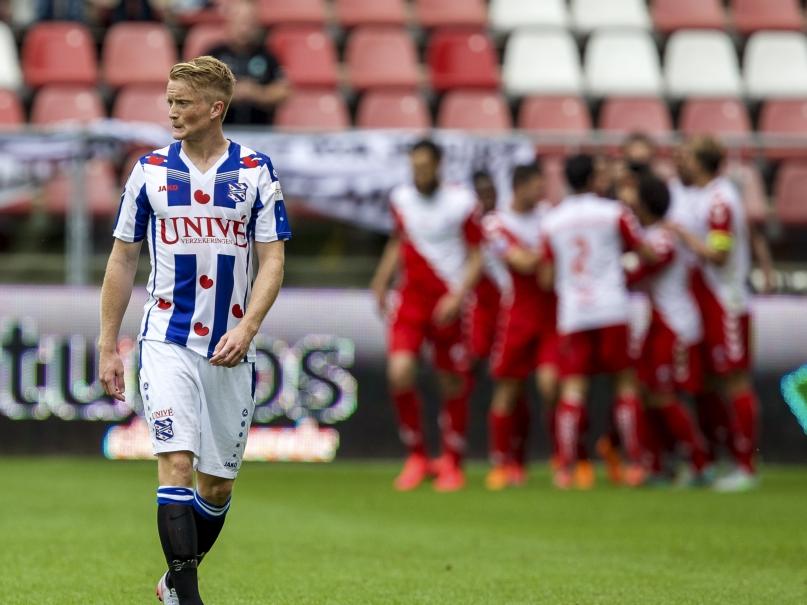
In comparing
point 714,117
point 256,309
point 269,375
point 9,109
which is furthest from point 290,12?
point 256,309

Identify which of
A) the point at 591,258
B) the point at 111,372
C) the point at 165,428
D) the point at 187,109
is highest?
the point at 187,109

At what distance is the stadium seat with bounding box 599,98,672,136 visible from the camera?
1619 centimetres

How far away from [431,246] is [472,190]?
155 centimetres

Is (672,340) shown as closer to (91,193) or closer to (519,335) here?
(519,335)

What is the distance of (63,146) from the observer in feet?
42.0

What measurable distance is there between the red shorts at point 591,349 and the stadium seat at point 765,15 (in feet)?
26.4

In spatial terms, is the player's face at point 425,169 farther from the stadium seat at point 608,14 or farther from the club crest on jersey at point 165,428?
the stadium seat at point 608,14

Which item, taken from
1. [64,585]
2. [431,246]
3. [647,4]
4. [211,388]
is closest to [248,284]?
[211,388]

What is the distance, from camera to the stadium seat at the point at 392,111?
612 inches

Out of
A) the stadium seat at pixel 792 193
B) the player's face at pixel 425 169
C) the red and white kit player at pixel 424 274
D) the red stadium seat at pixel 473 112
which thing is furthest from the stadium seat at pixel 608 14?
Result: the player's face at pixel 425 169

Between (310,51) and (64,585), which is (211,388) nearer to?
(64,585)

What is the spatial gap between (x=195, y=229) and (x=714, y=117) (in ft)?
38.3

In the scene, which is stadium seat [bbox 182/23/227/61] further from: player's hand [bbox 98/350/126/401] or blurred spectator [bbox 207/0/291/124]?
player's hand [bbox 98/350/126/401]

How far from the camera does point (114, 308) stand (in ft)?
18.3
